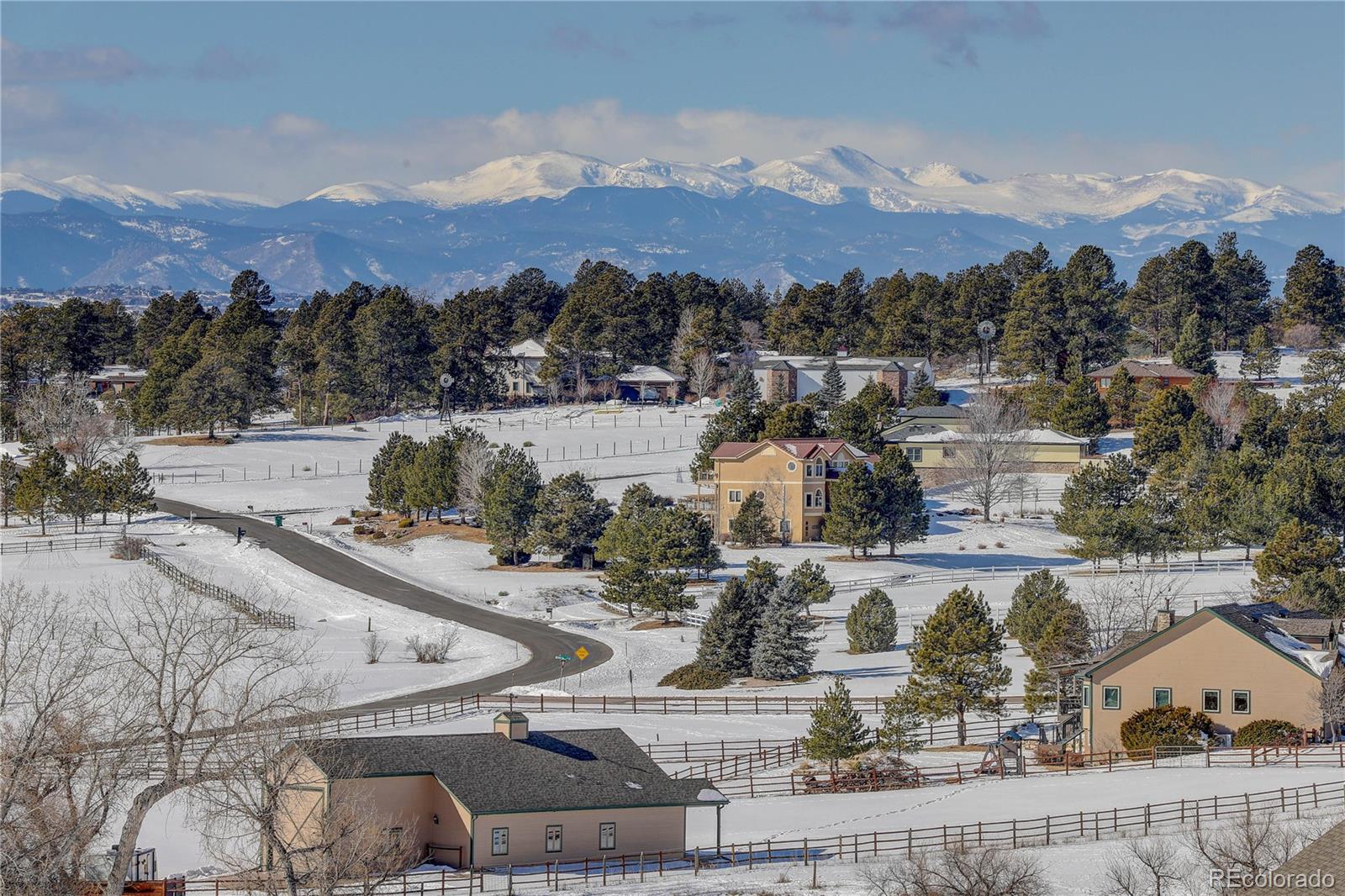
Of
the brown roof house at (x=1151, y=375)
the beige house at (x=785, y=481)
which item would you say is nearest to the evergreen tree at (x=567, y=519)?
the beige house at (x=785, y=481)

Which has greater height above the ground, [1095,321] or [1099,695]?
[1095,321]

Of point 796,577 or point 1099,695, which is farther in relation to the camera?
point 796,577

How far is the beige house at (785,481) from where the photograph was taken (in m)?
101

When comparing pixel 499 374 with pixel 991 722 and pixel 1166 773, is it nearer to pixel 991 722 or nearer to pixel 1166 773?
pixel 991 722

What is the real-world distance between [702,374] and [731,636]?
80.7m

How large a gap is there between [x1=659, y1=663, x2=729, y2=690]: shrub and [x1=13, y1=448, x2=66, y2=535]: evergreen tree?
45.9 metres

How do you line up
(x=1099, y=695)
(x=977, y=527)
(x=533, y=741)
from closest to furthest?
1. (x=533, y=741)
2. (x=1099, y=695)
3. (x=977, y=527)

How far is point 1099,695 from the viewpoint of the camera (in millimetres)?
56188

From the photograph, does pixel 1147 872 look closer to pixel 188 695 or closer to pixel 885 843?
pixel 885 843

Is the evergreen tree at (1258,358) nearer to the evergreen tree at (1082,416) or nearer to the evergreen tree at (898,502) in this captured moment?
the evergreen tree at (1082,416)

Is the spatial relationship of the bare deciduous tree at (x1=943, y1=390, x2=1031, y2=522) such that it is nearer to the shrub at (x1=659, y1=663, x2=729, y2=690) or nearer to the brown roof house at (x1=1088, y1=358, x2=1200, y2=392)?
the brown roof house at (x1=1088, y1=358, x2=1200, y2=392)

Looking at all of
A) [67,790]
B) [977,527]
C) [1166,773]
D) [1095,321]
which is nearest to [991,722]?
[1166,773]

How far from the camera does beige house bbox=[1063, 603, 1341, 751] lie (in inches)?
2157

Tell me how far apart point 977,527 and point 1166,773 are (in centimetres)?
5270
